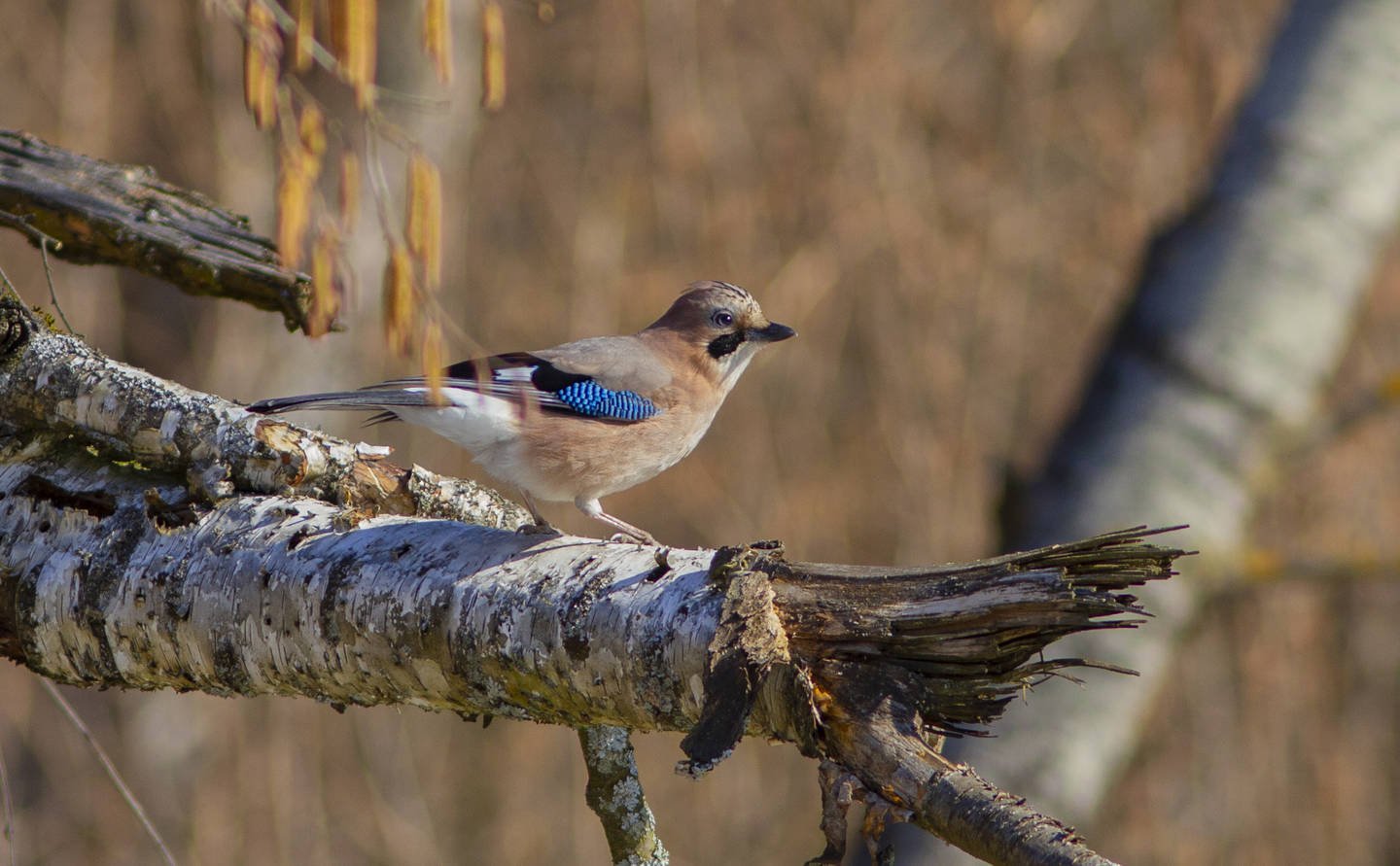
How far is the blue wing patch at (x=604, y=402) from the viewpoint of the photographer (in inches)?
132

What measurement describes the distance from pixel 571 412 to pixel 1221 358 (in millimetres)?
2481

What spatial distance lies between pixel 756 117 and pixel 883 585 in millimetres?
5988

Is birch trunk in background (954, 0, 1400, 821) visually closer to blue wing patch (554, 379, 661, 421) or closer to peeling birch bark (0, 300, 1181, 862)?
blue wing patch (554, 379, 661, 421)

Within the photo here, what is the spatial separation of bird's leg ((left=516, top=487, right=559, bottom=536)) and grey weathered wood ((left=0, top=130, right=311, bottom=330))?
69 cm

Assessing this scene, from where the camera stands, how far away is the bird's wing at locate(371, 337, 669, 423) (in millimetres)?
3322

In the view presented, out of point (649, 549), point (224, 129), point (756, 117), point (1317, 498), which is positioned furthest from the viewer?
point (756, 117)

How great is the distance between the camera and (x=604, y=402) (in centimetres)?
339

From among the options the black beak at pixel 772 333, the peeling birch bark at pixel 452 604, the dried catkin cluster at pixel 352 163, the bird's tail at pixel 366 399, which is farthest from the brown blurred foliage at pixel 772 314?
the dried catkin cluster at pixel 352 163

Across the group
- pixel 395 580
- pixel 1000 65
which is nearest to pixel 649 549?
pixel 395 580

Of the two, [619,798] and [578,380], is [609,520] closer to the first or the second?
[578,380]

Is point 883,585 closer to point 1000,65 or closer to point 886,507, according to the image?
point 886,507

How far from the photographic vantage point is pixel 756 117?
7.50 metres

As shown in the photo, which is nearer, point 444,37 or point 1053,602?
point 1053,602

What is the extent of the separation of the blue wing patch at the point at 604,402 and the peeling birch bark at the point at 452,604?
561mm
